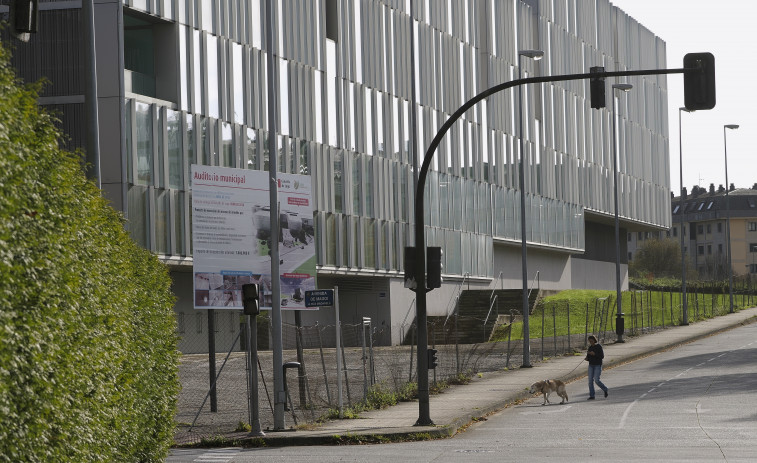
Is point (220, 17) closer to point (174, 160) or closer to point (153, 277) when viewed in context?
point (174, 160)

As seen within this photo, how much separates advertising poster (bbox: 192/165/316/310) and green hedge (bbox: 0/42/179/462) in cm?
1288

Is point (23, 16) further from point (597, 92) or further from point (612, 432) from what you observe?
point (612, 432)

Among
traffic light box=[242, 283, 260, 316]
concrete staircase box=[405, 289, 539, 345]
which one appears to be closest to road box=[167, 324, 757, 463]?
traffic light box=[242, 283, 260, 316]

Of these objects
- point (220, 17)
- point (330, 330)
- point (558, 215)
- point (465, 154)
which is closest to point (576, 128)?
point (558, 215)

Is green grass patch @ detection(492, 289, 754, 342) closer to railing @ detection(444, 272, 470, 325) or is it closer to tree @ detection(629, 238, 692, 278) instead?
railing @ detection(444, 272, 470, 325)

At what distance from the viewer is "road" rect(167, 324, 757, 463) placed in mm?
17734

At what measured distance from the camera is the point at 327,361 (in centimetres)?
4028

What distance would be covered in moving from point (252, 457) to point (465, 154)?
47.1 m

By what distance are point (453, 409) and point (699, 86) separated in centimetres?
992

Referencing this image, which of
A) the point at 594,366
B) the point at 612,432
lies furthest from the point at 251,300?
the point at 594,366

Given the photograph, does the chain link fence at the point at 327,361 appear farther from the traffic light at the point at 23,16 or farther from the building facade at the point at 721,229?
the building facade at the point at 721,229

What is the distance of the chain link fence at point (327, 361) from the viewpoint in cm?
2488

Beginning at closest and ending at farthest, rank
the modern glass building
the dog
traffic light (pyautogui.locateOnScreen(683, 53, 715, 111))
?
1. traffic light (pyautogui.locateOnScreen(683, 53, 715, 111))
2. the dog
3. the modern glass building

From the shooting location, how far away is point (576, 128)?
265 ft
